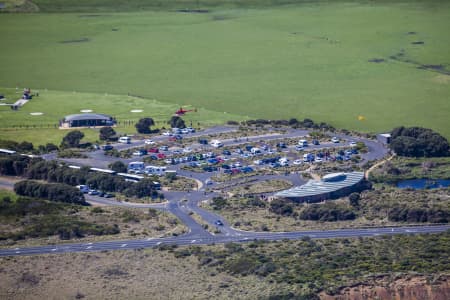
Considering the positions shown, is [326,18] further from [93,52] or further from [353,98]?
[353,98]

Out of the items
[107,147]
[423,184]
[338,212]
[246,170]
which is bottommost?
[423,184]

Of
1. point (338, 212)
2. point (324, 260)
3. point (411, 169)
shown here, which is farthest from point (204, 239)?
point (411, 169)

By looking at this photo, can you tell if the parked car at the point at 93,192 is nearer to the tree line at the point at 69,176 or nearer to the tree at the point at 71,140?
the tree line at the point at 69,176

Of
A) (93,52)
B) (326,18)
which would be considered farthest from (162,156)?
(326,18)

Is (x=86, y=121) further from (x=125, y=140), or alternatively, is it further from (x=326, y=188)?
(x=326, y=188)

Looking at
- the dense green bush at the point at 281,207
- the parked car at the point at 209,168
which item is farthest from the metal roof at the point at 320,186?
the parked car at the point at 209,168

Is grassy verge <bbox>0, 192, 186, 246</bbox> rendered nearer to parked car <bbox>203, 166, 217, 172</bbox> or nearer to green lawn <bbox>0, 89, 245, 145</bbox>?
parked car <bbox>203, 166, 217, 172</bbox>

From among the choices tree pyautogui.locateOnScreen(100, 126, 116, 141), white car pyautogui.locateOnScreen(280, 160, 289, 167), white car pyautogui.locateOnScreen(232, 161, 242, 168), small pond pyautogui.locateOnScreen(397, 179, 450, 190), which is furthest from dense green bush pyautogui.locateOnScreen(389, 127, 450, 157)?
tree pyautogui.locateOnScreen(100, 126, 116, 141)
